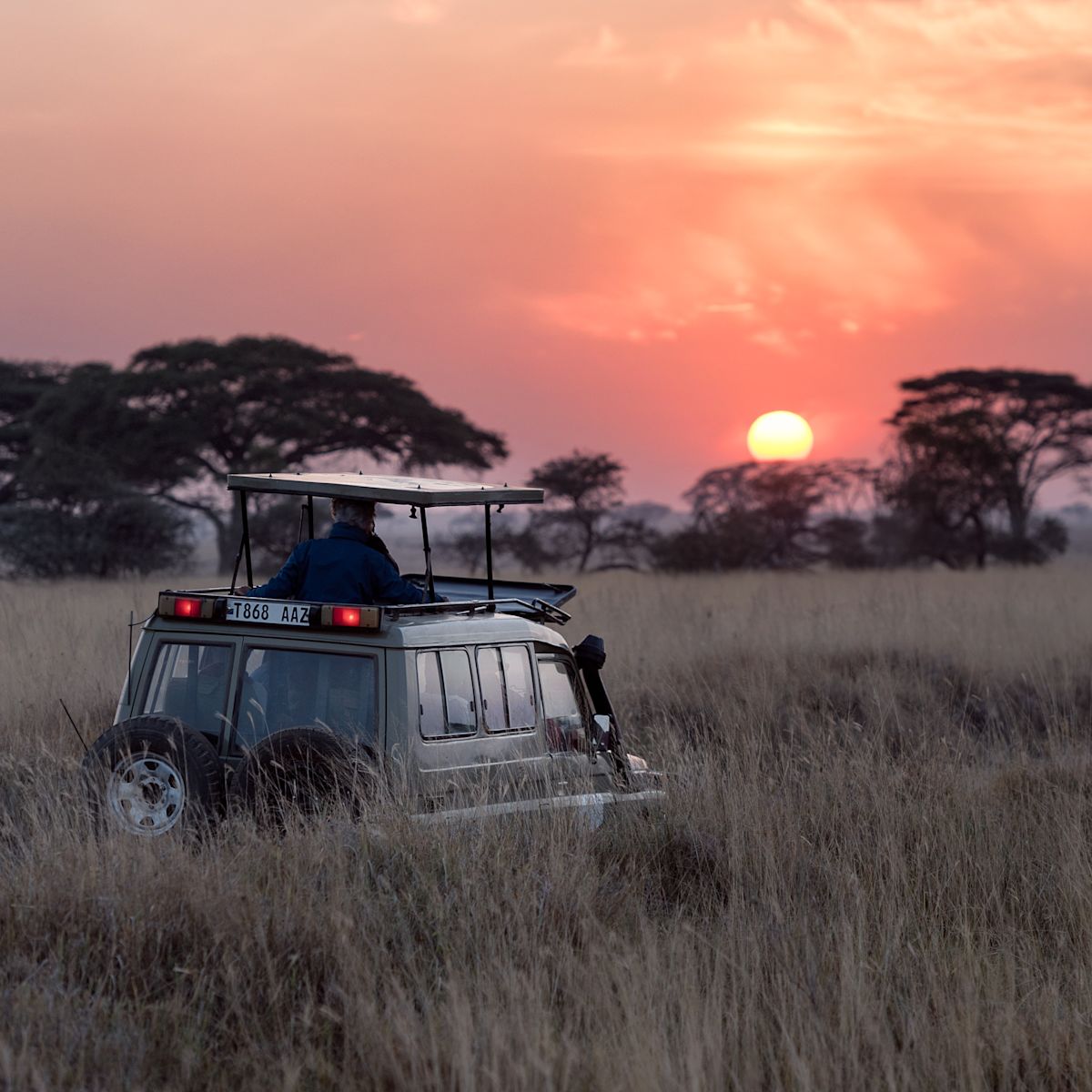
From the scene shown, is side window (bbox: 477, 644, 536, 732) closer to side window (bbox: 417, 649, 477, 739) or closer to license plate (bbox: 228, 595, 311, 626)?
side window (bbox: 417, 649, 477, 739)

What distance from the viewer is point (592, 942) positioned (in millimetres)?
4574

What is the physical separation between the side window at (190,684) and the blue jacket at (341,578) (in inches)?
18.6

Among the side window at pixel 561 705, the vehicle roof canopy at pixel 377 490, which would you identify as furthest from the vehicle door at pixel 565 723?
the vehicle roof canopy at pixel 377 490

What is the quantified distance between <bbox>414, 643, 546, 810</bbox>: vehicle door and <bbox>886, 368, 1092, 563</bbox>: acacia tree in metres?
30.0

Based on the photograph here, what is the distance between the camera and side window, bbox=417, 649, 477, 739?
561cm

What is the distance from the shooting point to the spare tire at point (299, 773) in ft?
17.7

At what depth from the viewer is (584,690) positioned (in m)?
6.56

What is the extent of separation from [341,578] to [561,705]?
1151 mm

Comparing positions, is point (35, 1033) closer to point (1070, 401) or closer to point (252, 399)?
point (252, 399)

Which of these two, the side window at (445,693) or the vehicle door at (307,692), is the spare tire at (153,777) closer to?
the vehicle door at (307,692)

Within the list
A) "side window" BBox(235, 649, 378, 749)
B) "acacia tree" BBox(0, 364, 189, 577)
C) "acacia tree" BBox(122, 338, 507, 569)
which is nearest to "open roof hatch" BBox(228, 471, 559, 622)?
"side window" BBox(235, 649, 378, 749)

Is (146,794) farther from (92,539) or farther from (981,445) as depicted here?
(981,445)

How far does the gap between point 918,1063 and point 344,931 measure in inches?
70.9

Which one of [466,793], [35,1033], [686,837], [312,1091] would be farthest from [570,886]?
[35,1033]
